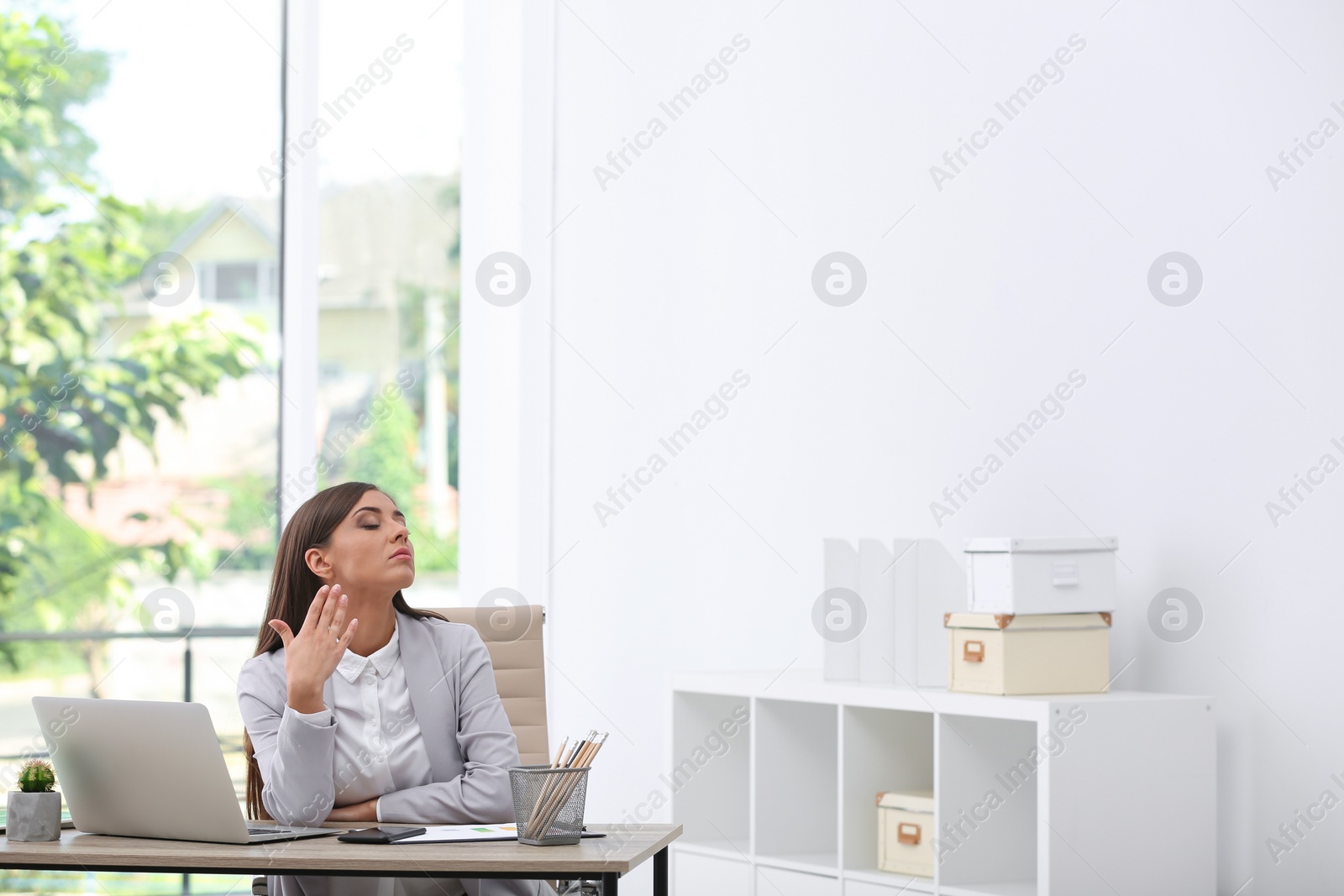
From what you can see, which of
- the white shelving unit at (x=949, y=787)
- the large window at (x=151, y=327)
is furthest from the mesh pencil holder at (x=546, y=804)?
the large window at (x=151, y=327)

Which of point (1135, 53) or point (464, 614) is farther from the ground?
point (1135, 53)

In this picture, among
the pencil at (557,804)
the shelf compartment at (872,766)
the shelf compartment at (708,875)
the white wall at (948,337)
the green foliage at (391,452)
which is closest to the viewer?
the pencil at (557,804)

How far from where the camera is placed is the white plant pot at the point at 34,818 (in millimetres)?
1737

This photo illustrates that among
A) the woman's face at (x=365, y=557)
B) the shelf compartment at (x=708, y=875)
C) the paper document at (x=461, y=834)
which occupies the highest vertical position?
the woman's face at (x=365, y=557)

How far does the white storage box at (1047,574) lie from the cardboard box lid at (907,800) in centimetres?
41

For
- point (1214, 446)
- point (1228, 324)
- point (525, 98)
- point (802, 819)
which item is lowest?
point (802, 819)

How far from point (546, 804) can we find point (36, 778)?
0.71 m

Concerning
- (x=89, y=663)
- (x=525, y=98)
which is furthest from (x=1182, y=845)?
(x=89, y=663)

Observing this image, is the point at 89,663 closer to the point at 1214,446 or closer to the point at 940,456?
the point at 940,456

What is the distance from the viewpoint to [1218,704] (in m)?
2.55

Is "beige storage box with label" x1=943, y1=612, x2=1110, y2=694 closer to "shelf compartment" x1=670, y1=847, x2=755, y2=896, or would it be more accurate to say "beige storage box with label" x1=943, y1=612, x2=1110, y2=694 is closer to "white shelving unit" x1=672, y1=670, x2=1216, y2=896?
"white shelving unit" x1=672, y1=670, x2=1216, y2=896

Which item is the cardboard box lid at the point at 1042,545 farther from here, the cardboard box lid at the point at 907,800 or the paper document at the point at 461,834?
the paper document at the point at 461,834

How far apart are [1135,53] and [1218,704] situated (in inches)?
52.3

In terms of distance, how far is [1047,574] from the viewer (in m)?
2.53
